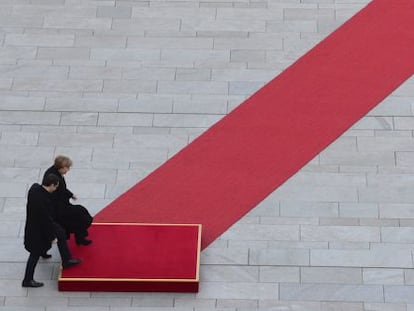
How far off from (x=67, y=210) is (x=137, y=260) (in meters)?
0.94

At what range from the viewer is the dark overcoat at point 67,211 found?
40.5ft

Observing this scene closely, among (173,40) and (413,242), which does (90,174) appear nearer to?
(173,40)

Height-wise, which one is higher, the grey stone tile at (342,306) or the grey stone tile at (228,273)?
the grey stone tile at (342,306)

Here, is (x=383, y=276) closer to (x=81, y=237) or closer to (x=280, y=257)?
(x=280, y=257)

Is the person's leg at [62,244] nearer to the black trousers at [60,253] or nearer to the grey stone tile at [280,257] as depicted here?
the black trousers at [60,253]

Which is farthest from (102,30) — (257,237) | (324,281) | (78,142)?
(324,281)

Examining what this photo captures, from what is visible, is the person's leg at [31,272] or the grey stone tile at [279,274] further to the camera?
the grey stone tile at [279,274]

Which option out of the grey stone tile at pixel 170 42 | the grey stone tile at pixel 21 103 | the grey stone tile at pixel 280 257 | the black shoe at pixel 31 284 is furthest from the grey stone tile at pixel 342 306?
the grey stone tile at pixel 21 103

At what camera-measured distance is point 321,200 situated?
1341 cm

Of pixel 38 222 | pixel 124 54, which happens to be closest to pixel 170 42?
pixel 124 54

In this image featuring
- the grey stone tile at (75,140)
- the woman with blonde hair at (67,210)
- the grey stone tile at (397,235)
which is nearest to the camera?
the woman with blonde hair at (67,210)

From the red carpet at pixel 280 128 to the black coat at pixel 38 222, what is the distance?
3.92 ft

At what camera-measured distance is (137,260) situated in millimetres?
12555

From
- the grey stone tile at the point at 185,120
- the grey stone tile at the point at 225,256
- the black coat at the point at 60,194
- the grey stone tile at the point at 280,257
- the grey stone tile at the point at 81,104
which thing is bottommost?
the grey stone tile at the point at 225,256
